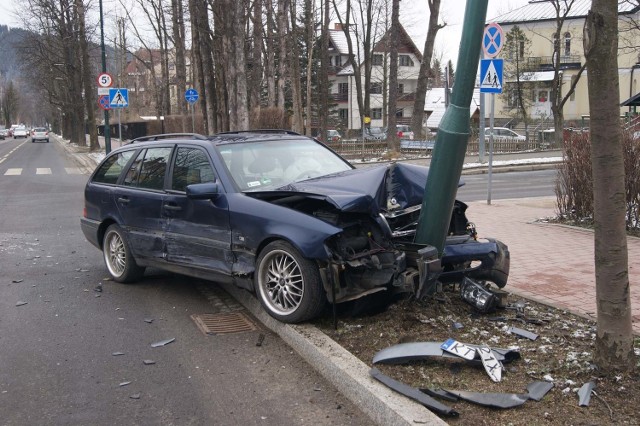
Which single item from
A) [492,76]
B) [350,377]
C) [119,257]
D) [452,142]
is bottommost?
[350,377]

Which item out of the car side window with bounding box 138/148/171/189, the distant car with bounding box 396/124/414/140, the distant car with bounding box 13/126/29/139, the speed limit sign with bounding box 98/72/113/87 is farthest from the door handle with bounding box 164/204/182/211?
the distant car with bounding box 13/126/29/139

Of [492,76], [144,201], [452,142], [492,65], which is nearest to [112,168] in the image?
[144,201]

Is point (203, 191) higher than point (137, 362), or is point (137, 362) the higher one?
point (203, 191)

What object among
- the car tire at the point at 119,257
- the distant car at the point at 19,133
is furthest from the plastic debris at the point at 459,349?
the distant car at the point at 19,133

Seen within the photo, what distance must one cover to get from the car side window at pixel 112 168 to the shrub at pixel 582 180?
643cm

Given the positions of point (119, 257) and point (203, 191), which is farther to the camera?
point (119, 257)

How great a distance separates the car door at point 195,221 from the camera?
18.1 ft

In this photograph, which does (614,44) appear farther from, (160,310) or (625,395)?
(160,310)

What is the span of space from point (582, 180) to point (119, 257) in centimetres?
676

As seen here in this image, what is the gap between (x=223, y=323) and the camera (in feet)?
18.3

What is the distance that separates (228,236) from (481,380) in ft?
8.48

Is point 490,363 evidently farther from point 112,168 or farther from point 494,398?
point 112,168

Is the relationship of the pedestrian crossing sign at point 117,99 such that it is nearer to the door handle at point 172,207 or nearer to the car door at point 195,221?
the car door at point 195,221

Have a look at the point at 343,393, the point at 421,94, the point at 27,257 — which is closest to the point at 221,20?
the point at 27,257
